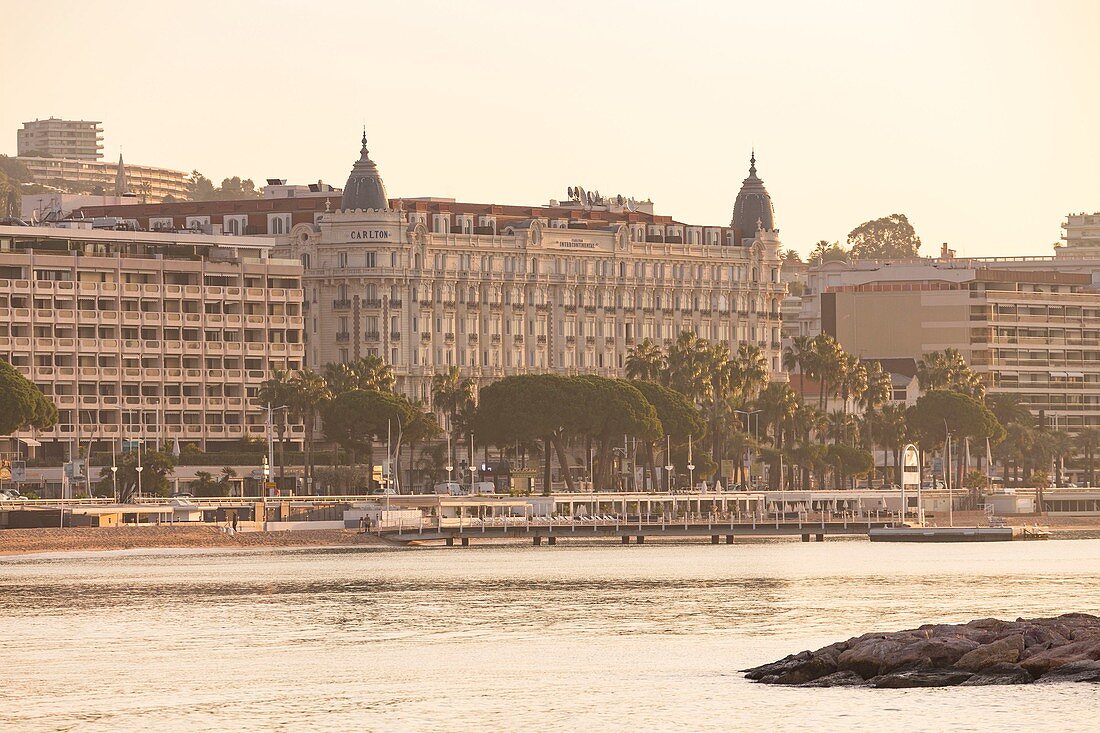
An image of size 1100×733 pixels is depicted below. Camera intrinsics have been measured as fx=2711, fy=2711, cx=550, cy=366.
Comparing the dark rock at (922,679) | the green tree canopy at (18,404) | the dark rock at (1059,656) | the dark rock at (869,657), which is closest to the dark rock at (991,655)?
the dark rock at (1059,656)

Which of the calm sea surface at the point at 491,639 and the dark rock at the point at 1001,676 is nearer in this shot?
the calm sea surface at the point at 491,639

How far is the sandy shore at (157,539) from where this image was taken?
18088 centimetres

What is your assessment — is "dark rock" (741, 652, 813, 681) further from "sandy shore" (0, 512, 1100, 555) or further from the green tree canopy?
the green tree canopy

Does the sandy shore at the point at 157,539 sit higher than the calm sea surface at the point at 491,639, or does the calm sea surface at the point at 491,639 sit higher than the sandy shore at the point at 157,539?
the sandy shore at the point at 157,539

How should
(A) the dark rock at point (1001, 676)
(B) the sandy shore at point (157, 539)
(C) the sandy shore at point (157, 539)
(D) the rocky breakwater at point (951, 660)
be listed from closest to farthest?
(A) the dark rock at point (1001, 676) < (D) the rocky breakwater at point (951, 660) < (B) the sandy shore at point (157, 539) < (C) the sandy shore at point (157, 539)

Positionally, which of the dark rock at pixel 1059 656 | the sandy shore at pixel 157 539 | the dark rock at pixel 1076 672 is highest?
the sandy shore at pixel 157 539

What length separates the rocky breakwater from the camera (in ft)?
242

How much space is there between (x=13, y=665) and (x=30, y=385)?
102948 millimetres

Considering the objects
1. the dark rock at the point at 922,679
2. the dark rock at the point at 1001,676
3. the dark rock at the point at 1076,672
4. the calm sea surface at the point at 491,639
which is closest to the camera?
the calm sea surface at the point at 491,639

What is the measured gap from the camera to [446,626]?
104 metres

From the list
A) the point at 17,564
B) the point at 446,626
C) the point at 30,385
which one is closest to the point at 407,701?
the point at 446,626

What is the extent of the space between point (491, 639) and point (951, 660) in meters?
26.1

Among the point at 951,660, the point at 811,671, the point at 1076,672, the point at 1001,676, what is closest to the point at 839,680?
the point at 811,671

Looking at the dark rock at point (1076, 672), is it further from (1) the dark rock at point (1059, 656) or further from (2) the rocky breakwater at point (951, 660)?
(1) the dark rock at point (1059, 656)
